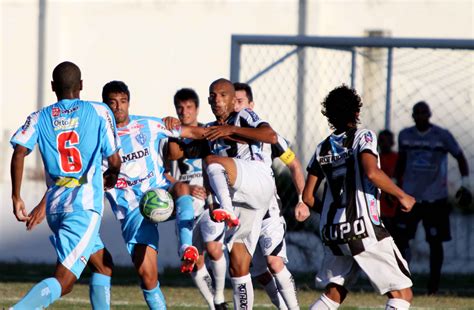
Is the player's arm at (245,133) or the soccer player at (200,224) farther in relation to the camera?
the soccer player at (200,224)

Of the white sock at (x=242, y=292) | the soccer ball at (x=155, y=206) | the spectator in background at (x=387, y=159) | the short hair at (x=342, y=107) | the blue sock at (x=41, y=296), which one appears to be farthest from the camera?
the spectator in background at (x=387, y=159)

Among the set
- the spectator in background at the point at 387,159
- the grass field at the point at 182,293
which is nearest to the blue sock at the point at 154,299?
the grass field at the point at 182,293

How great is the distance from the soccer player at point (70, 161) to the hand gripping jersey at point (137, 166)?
1010mm

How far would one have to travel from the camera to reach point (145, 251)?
8578 mm

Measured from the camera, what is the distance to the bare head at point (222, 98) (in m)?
8.81

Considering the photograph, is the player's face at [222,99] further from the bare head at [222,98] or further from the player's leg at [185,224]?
the player's leg at [185,224]

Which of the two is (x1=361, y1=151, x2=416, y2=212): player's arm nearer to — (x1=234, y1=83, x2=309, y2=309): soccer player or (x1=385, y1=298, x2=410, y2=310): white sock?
(x1=385, y1=298, x2=410, y2=310): white sock

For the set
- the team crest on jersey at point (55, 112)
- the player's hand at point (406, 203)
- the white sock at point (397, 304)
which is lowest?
the white sock at point (397, 304)

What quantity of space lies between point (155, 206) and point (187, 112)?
255 centimetres

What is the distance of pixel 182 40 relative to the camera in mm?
21766

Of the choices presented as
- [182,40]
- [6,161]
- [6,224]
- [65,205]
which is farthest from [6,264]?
[65,205]

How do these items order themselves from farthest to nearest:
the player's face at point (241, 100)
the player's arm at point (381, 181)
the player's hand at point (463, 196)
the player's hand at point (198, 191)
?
the player's hand at point (463, 196) → the player's face at point (241, 100) → the player's hand at point (198, 191) → the player's arm at point (381, 181)

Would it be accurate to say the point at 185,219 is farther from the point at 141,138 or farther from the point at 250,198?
the point at 141,138

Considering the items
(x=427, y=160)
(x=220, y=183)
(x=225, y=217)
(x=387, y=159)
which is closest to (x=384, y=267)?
(x=225, y=217)
